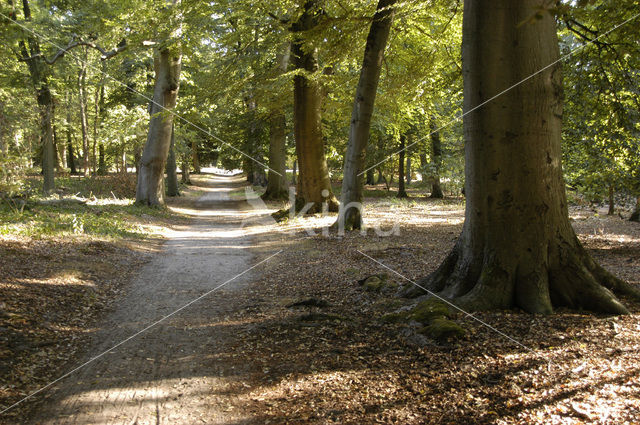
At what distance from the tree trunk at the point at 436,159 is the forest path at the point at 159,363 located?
64.8 ft

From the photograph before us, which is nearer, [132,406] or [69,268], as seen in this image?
[132,406]

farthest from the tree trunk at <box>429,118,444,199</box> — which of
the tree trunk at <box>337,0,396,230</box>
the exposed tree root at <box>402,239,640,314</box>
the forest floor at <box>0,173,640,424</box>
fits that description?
the exposed tree root at <box>402,239,640,314</box>

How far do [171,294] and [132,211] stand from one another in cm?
1029

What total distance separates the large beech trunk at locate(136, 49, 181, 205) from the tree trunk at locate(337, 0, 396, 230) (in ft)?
30.9

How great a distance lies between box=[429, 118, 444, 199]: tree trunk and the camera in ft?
87.4

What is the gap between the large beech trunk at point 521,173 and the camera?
4.84 metres

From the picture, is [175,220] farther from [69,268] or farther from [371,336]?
[371,336]

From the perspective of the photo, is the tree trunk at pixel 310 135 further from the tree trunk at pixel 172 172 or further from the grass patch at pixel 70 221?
the tree trunk at pixel 172 172

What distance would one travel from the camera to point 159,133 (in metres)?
18.3

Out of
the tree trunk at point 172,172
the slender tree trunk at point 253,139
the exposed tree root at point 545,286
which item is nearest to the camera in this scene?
the exposed tree root at point 545,286

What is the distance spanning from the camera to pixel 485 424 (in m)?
3.06

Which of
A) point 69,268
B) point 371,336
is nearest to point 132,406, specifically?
point 371,336

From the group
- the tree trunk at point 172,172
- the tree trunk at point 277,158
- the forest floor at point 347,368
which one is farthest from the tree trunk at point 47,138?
the forest floor at point 347,368

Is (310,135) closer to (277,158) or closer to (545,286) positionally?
(277,158)
